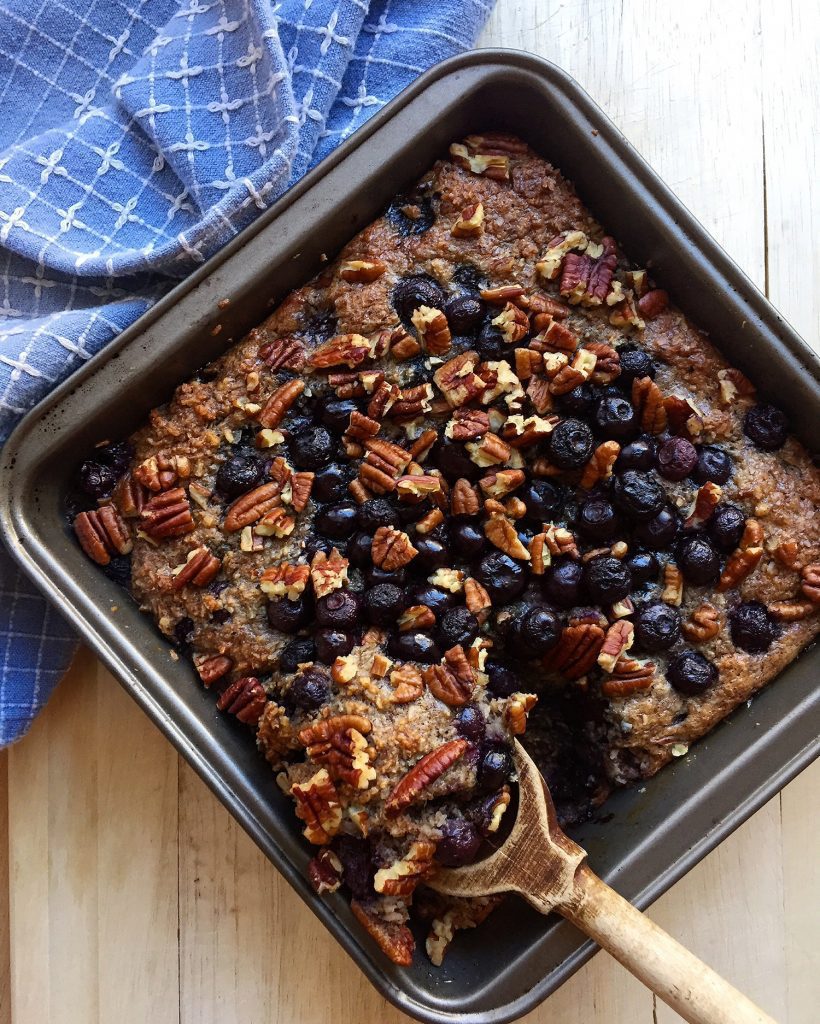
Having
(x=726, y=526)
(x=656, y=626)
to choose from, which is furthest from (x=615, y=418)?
(x=656, y=626)

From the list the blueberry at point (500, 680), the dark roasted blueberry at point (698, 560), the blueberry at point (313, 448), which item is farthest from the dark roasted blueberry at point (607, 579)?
the blueberry at point (313, 448)

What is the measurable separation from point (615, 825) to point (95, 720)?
46.8 inches

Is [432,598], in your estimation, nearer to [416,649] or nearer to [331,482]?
[416,649]

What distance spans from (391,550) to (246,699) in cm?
42

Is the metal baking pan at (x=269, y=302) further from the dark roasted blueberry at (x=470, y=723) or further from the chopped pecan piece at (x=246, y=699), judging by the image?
the dark roasted blueberry at (x=470, y=723)

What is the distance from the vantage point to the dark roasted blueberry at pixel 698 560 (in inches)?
71.1

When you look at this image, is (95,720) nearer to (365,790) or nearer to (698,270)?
(365,790)

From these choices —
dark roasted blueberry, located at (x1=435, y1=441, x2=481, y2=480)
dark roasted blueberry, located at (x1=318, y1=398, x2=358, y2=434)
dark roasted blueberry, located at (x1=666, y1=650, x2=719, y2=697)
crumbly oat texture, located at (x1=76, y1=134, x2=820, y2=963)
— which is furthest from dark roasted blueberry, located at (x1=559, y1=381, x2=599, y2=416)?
dark roasted blueberry, located at (x1=666, y1=650, x2=719, y2=697)

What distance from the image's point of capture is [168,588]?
1846mm

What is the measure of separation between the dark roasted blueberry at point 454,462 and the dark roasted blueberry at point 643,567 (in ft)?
1.18

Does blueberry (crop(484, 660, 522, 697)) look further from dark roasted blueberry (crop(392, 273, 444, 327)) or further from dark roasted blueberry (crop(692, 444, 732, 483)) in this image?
dark roasted blueberry (crop(392, 273, 444, 327))

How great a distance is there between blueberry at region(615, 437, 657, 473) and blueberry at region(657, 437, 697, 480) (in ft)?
0.07

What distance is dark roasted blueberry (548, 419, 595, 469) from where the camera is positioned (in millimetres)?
1799

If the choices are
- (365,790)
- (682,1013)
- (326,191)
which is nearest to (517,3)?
(326,191)
